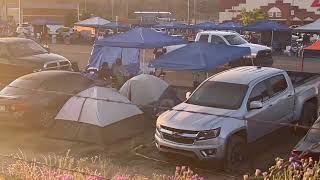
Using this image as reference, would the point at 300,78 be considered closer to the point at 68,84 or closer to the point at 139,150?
the point at 139,150

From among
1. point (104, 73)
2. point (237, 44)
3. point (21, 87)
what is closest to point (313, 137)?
point (21, 87)

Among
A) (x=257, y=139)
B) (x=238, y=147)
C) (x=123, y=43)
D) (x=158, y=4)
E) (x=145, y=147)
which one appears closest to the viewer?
(x=238, y=147)

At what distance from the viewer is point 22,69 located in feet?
60.8

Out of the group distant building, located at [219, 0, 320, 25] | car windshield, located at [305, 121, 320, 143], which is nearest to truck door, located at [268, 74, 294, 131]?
car windshield, located at [305, 121, 320, 143]

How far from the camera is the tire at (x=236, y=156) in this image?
29.6ft

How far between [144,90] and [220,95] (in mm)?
3782

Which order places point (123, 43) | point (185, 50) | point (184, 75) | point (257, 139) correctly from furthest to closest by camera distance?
point (184, 75), point (123, 43), point (185, 50), point (257, 139)

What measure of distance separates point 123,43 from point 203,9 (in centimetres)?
10218

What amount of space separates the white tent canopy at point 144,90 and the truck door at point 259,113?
3.84m

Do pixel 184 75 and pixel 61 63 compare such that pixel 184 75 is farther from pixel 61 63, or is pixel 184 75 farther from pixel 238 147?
pixel 238 147

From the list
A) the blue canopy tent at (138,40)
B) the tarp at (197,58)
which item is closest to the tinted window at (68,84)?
the tarp at (197,58)

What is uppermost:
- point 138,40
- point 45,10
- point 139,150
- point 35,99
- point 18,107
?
point 45,10

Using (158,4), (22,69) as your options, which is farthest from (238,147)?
(158,4)

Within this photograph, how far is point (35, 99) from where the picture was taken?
12328mm
